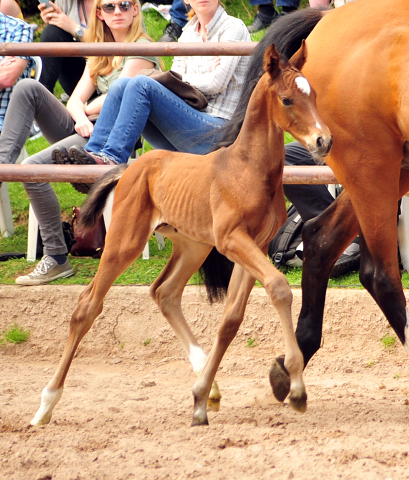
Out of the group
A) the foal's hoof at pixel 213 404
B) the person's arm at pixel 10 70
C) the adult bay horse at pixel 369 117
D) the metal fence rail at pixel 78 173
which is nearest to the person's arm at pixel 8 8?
the person's arm at pixel 10 70

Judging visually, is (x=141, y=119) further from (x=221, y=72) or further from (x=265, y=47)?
(x=265, y=47)

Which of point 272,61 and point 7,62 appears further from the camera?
point 7,62

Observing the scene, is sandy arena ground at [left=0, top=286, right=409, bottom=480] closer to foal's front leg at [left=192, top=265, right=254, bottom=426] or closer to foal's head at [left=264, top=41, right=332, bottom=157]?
foal's front leg at [left=192, top=265, right=254, bottom=426]

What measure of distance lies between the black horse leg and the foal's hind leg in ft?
2.81

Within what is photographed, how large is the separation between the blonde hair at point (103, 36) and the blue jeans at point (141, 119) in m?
0.68

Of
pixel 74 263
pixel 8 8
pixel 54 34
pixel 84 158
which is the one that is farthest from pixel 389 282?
pixel 8 8

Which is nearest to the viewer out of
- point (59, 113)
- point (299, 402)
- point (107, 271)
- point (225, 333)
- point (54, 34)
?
point (299, 402)

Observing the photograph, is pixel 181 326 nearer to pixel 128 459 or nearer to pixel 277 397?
pixel 277 397

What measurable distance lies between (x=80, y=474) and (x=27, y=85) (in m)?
3.24

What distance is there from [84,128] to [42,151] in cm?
36

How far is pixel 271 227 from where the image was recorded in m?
2.73

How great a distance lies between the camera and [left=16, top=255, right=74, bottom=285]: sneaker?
15.2 feet

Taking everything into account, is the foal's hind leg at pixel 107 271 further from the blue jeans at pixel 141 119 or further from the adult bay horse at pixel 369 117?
the blue jeans at pixel 141 119

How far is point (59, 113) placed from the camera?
5.11 meters
